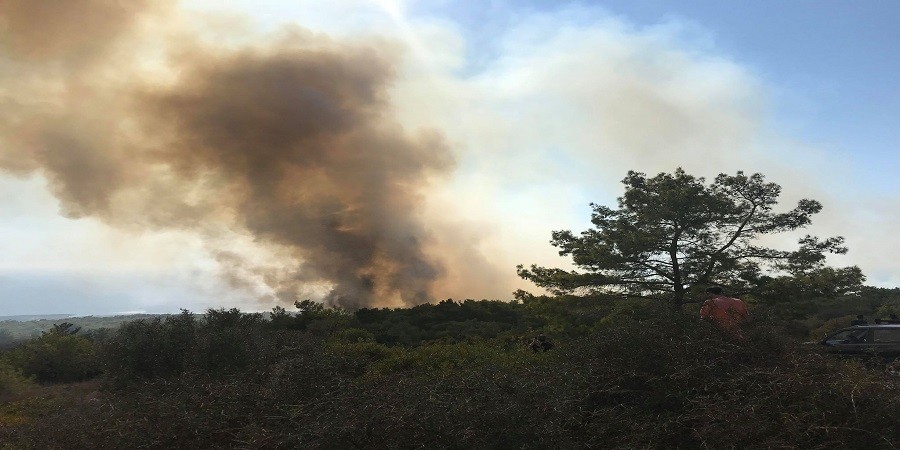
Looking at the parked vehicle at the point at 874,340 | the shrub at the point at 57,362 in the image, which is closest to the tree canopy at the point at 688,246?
the parked vehicle at the point at 874,340

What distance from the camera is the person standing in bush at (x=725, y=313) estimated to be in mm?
8656

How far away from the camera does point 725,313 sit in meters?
8.99

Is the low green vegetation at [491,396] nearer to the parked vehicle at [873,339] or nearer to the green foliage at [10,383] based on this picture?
the green foliage at [10,383]

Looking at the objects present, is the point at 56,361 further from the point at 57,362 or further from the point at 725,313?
the point at 725,313

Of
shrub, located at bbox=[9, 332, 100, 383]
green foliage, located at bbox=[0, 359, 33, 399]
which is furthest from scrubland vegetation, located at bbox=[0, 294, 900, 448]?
shrub, located at bbox=[9, 332, 100, 383]

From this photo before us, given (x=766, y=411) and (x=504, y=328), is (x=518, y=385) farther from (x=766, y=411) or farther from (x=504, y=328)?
(x=504, y=328)

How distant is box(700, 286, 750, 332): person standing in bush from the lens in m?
8.66

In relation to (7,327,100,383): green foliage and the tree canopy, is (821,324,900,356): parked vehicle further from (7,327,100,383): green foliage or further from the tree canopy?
(7,327,100,383): green foliage

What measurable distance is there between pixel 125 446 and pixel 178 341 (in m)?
5.85

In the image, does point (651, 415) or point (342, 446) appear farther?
point (651, 415)

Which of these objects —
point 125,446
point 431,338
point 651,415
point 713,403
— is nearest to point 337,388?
point 125,446

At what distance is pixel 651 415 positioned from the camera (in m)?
7.29

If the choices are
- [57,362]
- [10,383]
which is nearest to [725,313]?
[10,383]

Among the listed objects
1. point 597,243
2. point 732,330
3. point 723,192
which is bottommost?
point 732,330
